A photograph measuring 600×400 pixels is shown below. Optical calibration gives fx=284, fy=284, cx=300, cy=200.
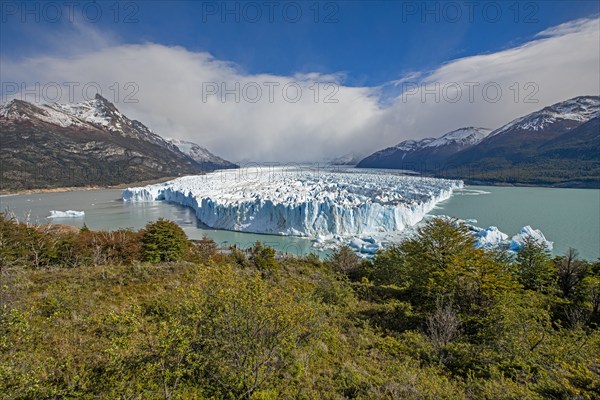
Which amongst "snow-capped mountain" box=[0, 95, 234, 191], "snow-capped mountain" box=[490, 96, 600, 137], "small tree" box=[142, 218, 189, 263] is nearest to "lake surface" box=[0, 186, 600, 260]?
"small tree" box=[142, 218, 189, 263]

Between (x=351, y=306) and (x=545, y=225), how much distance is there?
2099cm

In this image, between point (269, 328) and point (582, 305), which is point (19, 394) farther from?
point (582, 305)

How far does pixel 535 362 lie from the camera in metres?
4.62

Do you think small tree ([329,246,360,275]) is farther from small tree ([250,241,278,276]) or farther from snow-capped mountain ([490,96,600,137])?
snow-capped mountain ([490,96,600,137])

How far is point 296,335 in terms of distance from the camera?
3.78 meters

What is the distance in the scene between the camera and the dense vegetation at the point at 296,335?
302cm

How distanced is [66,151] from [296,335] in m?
99.9

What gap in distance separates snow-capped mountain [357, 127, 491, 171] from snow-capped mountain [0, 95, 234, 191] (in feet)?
276

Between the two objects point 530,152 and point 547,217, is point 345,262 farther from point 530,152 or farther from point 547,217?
point 530,152

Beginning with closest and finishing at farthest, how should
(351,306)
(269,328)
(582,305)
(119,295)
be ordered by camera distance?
(269,328) → (119,295) → (582,305) → (351,306)

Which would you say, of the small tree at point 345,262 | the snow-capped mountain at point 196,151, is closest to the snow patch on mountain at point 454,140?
the snow-capped mountain at point 196,151

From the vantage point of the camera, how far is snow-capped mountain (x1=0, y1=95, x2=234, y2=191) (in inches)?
2480

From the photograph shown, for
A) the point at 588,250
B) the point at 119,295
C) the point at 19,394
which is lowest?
the point at 588,250

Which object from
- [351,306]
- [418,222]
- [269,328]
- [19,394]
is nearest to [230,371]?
[269,328]
